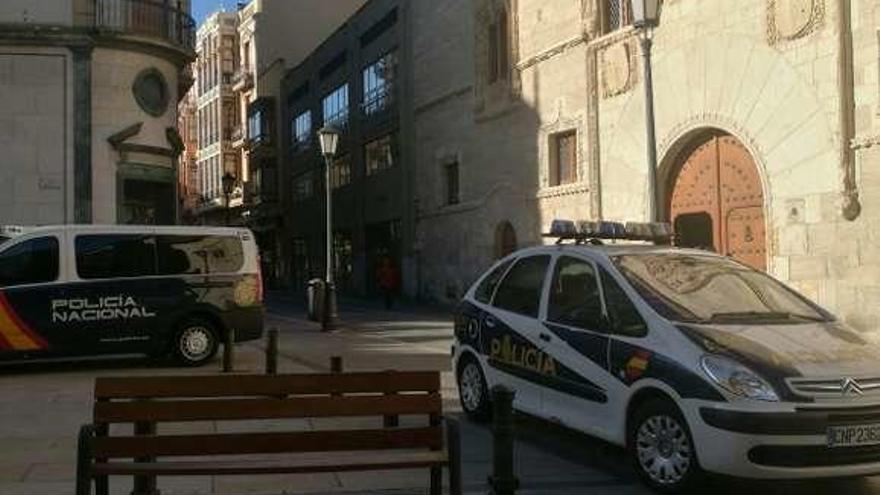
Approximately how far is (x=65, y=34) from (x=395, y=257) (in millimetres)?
15446

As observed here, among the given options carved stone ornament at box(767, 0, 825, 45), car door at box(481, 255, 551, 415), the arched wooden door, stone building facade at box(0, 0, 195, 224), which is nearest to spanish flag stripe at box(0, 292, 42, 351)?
car door at box(481, 255, 551, 415)

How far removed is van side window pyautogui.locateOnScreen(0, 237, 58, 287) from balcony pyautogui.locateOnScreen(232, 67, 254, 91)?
5088cm

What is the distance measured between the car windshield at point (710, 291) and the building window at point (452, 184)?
24850 mm

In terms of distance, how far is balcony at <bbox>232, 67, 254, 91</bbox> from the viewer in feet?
212

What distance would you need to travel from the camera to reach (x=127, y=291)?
14.7 metres

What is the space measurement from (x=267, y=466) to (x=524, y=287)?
424 centimetres

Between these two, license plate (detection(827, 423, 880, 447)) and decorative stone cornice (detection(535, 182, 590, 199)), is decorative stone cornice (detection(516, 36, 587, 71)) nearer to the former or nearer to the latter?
decorative stone cornice (detection(535, 182, 590, 199))

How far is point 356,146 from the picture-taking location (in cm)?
4400

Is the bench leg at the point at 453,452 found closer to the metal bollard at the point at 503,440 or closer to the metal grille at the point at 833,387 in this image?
the metal bollard at the point at 503,440

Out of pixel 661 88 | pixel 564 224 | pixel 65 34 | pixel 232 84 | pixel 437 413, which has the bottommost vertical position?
pixel 437 413

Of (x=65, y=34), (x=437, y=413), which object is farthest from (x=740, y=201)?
(x=65, y=34)

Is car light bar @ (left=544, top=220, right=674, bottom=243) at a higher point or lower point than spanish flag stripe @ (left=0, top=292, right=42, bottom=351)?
higher

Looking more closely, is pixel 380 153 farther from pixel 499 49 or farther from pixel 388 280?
pixel 499 49

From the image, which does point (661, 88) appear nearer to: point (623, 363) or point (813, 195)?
point (813, 195)
